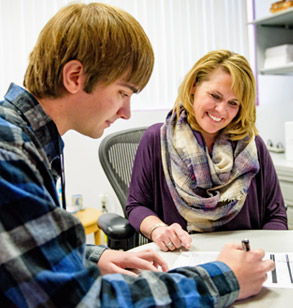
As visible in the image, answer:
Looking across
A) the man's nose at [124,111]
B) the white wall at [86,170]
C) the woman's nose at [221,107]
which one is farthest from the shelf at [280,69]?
the man's nose at [124,111]

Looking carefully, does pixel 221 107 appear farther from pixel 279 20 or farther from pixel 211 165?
pixel 279 20

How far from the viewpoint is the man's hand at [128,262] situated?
2.91 ft

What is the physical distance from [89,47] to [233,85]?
86cm

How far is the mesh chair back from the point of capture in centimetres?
158

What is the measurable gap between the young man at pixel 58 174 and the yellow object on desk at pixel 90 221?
134 centimetres

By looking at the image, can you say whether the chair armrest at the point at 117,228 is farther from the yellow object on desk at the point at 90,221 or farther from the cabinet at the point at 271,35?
the cabinet at the point at 271,35

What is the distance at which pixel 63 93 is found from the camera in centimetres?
73

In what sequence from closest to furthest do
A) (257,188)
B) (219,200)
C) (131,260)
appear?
(131,260), (219,200), (257,188)

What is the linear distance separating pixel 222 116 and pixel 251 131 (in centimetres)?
17

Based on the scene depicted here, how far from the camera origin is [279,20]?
2.81 metres

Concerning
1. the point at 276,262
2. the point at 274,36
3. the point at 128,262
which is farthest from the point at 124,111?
the point at 274,36

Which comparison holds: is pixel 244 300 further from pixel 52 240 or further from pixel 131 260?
pixel 52 240

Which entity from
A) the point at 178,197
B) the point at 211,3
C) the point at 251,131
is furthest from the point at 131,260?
the point at 211,3

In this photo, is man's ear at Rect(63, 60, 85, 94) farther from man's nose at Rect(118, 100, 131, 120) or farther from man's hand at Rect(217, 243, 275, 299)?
man's hand at Rect(217, 243, 275, 299)
